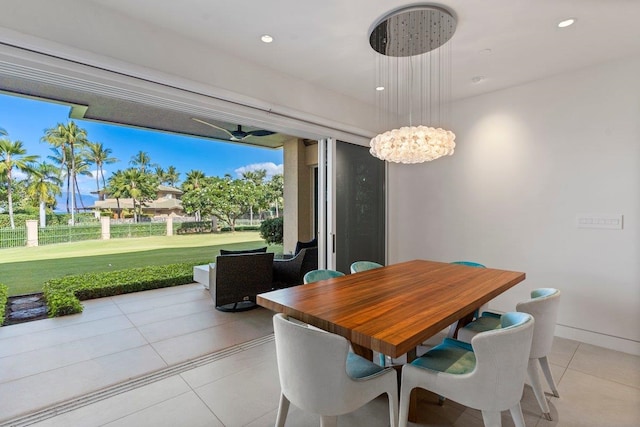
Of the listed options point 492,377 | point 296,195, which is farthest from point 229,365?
point 296,195

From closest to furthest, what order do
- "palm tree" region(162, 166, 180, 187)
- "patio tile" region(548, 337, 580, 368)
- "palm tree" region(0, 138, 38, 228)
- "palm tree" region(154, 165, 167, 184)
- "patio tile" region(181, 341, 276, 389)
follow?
"patio tile" region(181, 341, 276, 389), "patio tile" region(548, 337, 580, 368), "palm tree" region(0, 138, 38, 228), "palm tree" region(154, 165, 167, 184), "palm tree" region(162, 166, 180, 187)

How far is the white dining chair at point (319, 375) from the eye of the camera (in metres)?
1.32

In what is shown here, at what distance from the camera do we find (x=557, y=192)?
→ 331 cm

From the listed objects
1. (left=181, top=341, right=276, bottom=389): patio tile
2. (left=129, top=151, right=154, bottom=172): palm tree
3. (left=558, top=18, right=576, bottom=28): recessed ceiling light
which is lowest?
(left=181, top=341, right=276, bottom=389): patio tile

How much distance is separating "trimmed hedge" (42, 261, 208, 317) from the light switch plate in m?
Result: 6.09

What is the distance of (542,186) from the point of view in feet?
11.2

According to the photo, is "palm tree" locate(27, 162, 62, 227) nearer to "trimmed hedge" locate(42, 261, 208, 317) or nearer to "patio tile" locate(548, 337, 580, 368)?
"trimmed hedge" locate(42, 261, 208, 317)

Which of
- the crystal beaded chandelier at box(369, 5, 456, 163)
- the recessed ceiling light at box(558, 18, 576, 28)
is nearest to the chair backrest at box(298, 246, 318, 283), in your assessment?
the crystal beaded chandelier at box(369, 5, 456, 163)

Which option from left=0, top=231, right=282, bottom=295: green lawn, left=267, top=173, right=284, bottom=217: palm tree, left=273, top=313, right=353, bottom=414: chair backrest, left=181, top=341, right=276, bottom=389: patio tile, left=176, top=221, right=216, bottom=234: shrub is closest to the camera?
left=273, top=313, right=353, bottom=414: chair backrest

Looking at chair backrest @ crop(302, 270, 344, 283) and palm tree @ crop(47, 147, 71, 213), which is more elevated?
palm tree @ crop(47, 147, 71, 213)

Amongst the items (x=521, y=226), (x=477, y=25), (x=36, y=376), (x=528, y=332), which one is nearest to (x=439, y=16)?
(x=477, y=25)

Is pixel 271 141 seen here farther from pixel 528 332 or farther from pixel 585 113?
pixel 528 332

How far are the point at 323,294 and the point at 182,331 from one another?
2.29 meters

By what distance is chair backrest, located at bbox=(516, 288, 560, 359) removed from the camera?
1.84 meters
